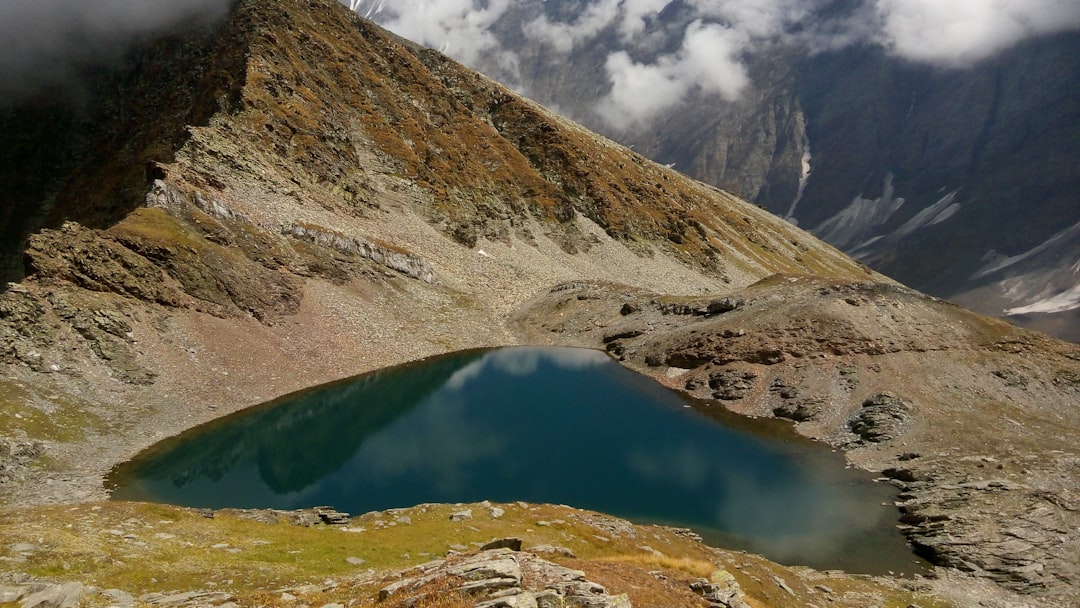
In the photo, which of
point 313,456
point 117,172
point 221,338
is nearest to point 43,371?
point 221,338

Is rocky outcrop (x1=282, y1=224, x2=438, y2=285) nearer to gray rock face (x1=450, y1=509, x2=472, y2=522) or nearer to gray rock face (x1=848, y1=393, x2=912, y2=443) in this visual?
gray rock face (x1=450, y1=509, x2=472, y2=522)

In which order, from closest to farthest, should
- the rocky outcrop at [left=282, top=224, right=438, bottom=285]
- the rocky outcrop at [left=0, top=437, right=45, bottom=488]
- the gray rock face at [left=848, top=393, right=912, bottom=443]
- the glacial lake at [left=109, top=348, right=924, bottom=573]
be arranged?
1. the rocky outcrop at [left=0, top=437, right=45, bottom=488]
2. the glacial lake at [left=109, top=348, right=924, bottom=573]
3. the gray rock face at [left=848, top=393, right=912, bottom=443]
4. the rocky outcrop at [left=282, top=224, right=438, bottom=285]

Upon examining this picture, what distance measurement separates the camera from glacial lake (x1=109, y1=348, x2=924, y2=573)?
3916cm

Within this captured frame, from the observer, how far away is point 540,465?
154 feet

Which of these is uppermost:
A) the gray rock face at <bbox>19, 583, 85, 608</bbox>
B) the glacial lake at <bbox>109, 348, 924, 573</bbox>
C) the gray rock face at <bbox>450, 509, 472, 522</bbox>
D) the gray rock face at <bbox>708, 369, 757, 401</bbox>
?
the gray rock face at <bbox>708, 369, 757, 401</bbox>

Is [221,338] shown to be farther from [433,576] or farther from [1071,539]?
[1071,539]

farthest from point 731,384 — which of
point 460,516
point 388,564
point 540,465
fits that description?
point 388,564

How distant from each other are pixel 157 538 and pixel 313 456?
2359cm

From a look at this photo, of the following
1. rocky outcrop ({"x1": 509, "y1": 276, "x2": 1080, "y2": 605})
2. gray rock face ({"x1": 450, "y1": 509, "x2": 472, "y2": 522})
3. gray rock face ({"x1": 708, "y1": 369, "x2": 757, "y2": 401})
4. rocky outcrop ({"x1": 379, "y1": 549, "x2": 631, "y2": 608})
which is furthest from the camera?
gray rock face ({"x1": 708, "y1": 369, "x2": 757, "y2": 401})

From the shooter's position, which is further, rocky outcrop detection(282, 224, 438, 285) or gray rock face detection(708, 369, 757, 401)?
rocky outcrop detection(282, 224, 438, 285)

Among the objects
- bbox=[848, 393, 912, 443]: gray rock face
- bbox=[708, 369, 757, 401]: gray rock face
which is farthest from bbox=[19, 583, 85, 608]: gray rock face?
bbox=[708, 369, 757, 401]: gray rock face

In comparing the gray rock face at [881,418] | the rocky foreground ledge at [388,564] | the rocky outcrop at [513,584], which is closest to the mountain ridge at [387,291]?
the gray rock face at [881,418]

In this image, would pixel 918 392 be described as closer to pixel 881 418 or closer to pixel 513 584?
pixel 881 418

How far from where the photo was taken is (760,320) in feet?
236
